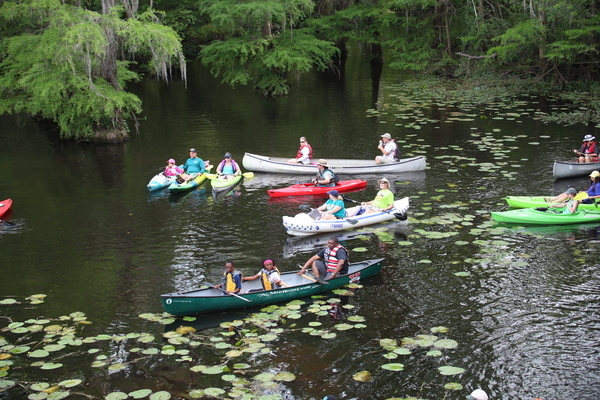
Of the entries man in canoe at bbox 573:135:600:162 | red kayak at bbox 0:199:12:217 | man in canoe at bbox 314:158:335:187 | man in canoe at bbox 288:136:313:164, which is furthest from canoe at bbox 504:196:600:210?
red kayak at bbox 0:199:12:217

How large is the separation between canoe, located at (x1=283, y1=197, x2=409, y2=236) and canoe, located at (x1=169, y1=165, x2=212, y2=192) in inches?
205

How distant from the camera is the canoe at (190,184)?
1998cm

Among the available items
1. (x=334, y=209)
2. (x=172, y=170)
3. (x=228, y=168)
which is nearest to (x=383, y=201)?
(x=334, y=209)

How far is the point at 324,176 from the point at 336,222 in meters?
3.60

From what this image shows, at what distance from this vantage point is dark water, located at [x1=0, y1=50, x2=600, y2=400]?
10.0 m

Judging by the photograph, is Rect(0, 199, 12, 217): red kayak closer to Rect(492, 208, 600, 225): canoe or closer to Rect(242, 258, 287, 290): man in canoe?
Rect(242, 258, 287, 290): man in canoe

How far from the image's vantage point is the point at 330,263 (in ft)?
43.1

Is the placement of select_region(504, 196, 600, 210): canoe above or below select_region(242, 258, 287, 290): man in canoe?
above

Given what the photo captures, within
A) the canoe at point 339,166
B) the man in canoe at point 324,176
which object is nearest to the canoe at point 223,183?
the canoe at point 339,166

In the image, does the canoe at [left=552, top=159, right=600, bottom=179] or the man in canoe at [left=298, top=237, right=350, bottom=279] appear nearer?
the man in canoe at [left=298, top=237, right=350, bottom=279]

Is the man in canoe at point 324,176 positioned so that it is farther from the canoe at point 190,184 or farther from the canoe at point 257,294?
the canoe at point 257,294

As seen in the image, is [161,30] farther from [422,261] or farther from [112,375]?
[112,375]

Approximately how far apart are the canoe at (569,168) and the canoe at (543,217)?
3337 mm

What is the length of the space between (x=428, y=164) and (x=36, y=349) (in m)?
14.6
